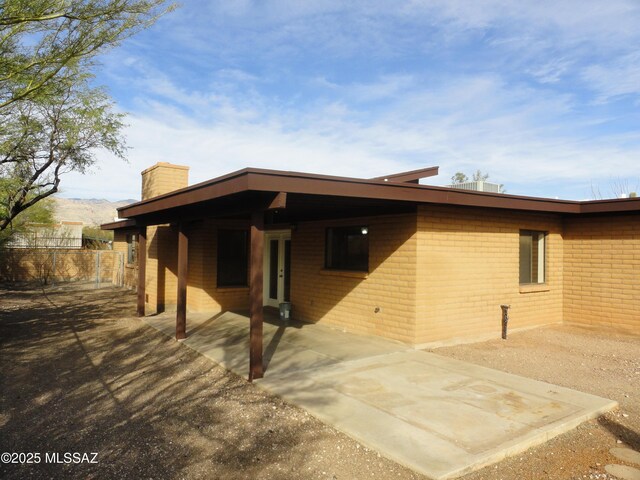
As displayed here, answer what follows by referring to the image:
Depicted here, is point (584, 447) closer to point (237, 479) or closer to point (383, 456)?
point (383, 456)

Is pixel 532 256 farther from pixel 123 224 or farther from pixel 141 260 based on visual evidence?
pixel 123 224

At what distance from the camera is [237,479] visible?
11.7 feet

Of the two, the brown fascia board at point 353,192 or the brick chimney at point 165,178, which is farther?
the brick chimney at point 165,178

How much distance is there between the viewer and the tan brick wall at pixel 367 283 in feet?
26.9

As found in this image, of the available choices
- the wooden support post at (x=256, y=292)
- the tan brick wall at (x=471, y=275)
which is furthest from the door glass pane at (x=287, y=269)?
the wooden support post at (x=256, y=292)

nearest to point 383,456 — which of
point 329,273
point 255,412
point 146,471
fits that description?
point 255,412

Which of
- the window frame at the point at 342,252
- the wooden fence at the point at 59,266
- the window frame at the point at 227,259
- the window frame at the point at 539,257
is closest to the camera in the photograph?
the window frame at the point at 342,252

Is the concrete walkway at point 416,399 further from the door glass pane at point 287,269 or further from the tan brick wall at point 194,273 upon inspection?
the tan brick wall at point 194,273

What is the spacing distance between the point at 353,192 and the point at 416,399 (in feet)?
9.22

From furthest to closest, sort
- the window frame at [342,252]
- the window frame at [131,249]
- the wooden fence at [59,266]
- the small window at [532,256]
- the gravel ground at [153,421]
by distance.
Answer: the wooden fence at [59,266], the window frame at [131,249], the small window at [532,256], the window frame at [342,252], the gravel ground at [153,421]

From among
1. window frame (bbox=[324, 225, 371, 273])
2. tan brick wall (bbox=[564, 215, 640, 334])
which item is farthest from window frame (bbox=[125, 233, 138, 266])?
tan brick wall (bbox=[564, 215, 640, 334])

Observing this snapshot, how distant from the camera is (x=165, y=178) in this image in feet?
45.2

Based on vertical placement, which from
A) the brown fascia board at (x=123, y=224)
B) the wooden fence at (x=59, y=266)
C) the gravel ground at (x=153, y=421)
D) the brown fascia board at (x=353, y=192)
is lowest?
the gravel ground at (x=153, y=421)

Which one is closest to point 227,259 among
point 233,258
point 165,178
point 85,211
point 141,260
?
point 233,258
